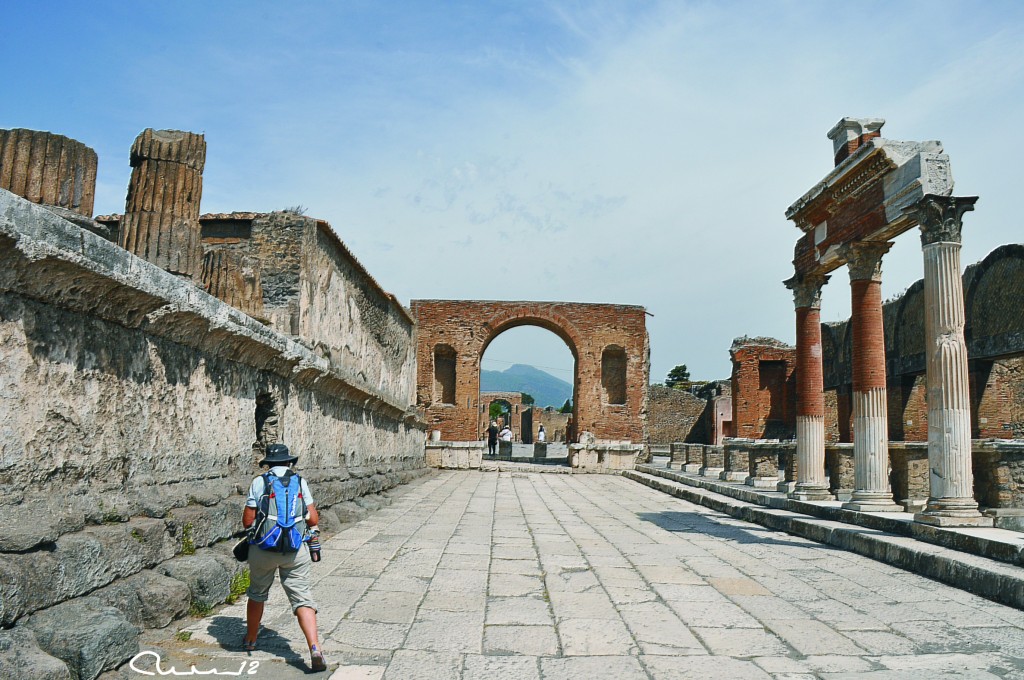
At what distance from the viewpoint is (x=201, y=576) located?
13.3ft

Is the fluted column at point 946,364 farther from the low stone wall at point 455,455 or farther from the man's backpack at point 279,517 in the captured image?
the low stone wall at point 455,455

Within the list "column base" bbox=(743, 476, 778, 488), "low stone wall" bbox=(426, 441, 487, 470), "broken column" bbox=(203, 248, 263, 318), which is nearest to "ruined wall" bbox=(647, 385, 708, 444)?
"low stone wall" bbox=(426, 441, 487, 470)

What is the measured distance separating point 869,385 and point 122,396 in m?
9.00

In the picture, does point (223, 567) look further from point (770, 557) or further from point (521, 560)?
point (770, 557)

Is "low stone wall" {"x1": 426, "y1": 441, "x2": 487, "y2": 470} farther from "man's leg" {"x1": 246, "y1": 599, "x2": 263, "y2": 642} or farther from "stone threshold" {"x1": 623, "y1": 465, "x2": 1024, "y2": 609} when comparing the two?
"man's leg" {"x1": 246, "y1": 599, "x2": 263, "y2": 642}

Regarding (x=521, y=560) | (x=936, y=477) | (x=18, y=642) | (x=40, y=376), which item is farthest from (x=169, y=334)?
(x=936, y=477)

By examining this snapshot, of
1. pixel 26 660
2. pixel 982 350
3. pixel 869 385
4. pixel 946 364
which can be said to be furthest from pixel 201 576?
pixel 982 350

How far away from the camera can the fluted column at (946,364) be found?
25.0 feet

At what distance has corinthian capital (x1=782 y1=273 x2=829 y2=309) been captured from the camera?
1220 cm

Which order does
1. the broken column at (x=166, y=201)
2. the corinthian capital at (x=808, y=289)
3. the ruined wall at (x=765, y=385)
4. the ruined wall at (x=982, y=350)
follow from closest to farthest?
the broken column at (x=166, y=201) < the corinthian capital at (x=808, y=289) < the ruined wall at (x=982, y=350) < the ruined wall at (x=765, y=385)

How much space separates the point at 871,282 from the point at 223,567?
8.99 m

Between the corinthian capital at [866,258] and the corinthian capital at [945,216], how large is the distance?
6.51 ft
